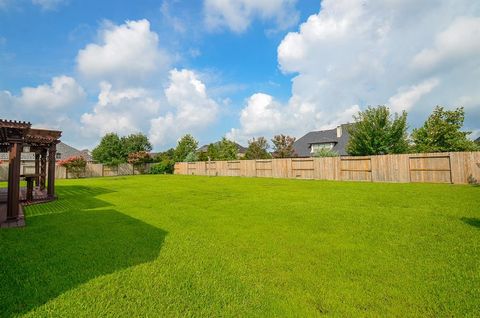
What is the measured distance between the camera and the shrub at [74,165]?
87.0 ft

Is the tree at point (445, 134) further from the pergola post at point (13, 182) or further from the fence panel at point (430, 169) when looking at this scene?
the pergola post at point (13, 182)

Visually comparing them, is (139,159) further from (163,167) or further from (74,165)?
(74,165)

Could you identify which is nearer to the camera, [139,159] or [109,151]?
[139,159]

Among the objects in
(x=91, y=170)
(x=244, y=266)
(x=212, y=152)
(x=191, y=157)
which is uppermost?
(x=212, y=152)

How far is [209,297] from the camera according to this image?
2.52 m

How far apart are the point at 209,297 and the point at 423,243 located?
11.6 ft

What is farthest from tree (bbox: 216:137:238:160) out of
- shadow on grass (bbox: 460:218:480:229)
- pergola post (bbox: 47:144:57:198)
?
shadow on grass (bbox: 460:218:480:229)

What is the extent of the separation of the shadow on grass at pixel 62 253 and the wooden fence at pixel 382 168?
1502cm

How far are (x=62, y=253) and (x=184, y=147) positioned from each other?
120ft

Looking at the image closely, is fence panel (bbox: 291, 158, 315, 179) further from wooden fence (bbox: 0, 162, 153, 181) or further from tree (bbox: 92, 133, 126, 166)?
tree (bbox: 92, 133, 126, 166)

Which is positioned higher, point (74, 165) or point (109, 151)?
point (109, 151)

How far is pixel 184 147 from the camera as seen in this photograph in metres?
39.5

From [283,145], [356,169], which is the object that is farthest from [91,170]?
[356,169]

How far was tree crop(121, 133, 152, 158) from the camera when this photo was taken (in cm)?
3865
